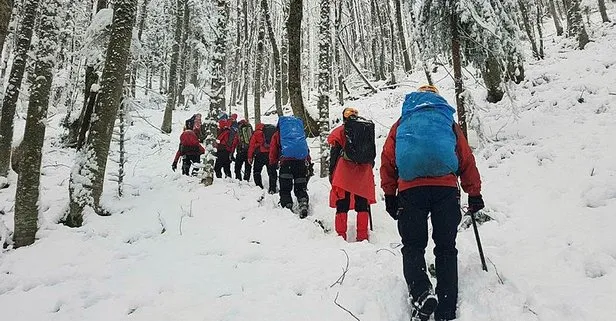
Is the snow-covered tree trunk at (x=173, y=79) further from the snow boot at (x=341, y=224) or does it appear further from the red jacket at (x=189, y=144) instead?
the snow boot at (x=341, y=224)

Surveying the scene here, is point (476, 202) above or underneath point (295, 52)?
underneath

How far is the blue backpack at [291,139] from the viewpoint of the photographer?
7.86 m

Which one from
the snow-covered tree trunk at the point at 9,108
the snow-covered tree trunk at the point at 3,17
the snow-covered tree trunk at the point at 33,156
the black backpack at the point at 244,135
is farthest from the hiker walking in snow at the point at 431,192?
the snow-covered tree trunk at the point at 9,108

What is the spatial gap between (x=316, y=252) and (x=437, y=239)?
203 cm

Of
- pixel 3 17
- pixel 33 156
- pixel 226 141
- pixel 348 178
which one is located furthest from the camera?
pixel 226 141

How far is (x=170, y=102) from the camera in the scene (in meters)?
20.6

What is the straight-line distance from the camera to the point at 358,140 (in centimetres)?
614

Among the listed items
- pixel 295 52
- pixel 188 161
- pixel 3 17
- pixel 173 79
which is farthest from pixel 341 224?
pixel 173 79

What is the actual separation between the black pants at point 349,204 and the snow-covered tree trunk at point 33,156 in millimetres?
4482

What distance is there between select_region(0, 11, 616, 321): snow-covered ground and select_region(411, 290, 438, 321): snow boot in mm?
182

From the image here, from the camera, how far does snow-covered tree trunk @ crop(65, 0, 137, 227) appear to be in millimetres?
6816

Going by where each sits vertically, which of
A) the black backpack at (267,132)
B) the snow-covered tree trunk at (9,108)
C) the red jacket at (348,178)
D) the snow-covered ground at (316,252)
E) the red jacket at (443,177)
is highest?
the snow-covered tree trunk at (9,108)

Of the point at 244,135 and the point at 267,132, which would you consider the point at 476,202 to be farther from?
the point at 244,135

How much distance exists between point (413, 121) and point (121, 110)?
7106 mm
